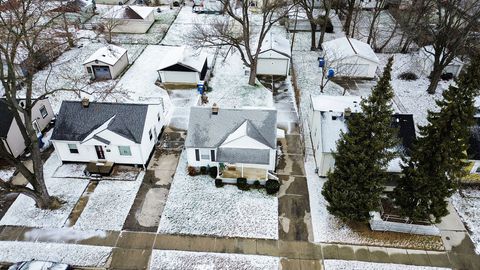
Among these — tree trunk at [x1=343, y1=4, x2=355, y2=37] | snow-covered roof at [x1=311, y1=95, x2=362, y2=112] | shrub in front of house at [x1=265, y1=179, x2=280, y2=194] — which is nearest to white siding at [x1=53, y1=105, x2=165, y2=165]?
shrub in front of house at [x1=265, y1=179, x2=280, y2=194]

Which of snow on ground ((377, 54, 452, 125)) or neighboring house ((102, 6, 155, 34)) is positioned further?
neighboring house ((102, 6, 155, 34))

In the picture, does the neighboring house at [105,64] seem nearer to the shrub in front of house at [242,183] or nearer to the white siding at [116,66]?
the white siding at [116,66]

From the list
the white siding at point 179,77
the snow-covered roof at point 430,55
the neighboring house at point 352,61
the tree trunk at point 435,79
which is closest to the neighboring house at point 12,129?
the white siding at point 179,77

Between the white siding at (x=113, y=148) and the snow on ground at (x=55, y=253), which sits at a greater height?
the white siding at (x=113, y=148)

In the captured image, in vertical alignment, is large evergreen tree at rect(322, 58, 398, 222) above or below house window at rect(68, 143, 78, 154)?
above

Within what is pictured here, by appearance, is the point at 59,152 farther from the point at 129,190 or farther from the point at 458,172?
the point at 458,172

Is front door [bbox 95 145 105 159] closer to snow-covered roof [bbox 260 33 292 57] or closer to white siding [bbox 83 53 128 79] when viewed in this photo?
white siding [bbox 83 53 128 79]
